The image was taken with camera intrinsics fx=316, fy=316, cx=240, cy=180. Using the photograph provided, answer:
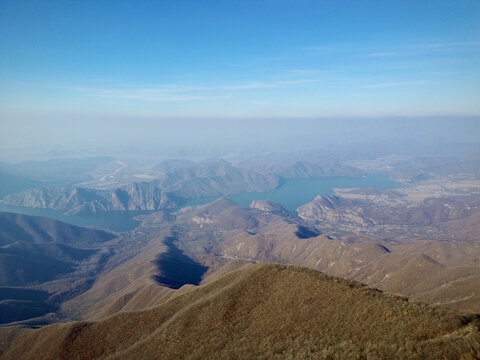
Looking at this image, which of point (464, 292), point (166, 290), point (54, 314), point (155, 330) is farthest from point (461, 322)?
point (54, 314)

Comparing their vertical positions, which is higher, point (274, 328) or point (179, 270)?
point (274, 328)

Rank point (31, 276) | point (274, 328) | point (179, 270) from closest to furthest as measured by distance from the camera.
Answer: point (274, 328) < point (179, 270) < point (31, 276)

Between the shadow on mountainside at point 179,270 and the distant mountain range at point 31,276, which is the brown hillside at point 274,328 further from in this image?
the shadow on mountainside at point 179,270

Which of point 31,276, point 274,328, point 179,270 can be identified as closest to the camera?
point 274,328

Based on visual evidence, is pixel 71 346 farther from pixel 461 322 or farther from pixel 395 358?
pixel 461 322

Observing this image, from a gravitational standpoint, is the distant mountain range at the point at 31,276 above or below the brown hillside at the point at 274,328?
below

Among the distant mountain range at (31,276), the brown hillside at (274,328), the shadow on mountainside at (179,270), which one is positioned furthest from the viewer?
the shadow on mountainside at (179,270)

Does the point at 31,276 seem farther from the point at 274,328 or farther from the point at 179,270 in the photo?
the point at 274,328

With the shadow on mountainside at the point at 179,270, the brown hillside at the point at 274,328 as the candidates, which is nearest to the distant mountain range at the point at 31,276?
the shadow on mountainside at the point at 179,270

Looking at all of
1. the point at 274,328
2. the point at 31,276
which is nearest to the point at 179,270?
the point at 31,276
